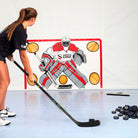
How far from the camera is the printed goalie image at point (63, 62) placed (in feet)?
12.1

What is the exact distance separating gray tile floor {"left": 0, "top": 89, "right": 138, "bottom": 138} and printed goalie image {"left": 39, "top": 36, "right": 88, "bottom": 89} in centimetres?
45

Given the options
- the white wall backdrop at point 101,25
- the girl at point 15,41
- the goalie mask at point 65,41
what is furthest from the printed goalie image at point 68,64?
the girl at point 15,41

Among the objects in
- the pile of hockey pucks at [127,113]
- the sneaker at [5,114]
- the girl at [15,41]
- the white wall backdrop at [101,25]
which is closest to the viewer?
the girl at [15,41]

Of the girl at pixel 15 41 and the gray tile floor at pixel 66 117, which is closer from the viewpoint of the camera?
the gray tile floor at pixel 66 117

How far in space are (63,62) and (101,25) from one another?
0.98m

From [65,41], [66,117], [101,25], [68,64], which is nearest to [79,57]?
[68,64]

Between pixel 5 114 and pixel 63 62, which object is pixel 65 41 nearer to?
pixel 63 62

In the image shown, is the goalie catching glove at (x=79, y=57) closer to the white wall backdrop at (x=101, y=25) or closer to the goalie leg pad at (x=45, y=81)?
the white wall backdrop at (x=101, y=25)

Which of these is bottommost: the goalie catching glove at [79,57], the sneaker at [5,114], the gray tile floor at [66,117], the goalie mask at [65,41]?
the gray tile floor at [66,117]

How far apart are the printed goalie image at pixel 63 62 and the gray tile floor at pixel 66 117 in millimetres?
450

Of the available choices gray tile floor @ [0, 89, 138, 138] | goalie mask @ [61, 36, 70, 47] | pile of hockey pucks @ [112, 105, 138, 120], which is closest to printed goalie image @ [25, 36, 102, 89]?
goalie mask @ [61, 36, 70, 47]

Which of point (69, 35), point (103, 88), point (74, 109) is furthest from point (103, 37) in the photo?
point (74, 109)

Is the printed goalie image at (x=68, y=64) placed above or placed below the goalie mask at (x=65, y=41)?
below

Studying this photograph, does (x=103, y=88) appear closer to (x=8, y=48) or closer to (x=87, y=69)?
(x=87, y=69)
